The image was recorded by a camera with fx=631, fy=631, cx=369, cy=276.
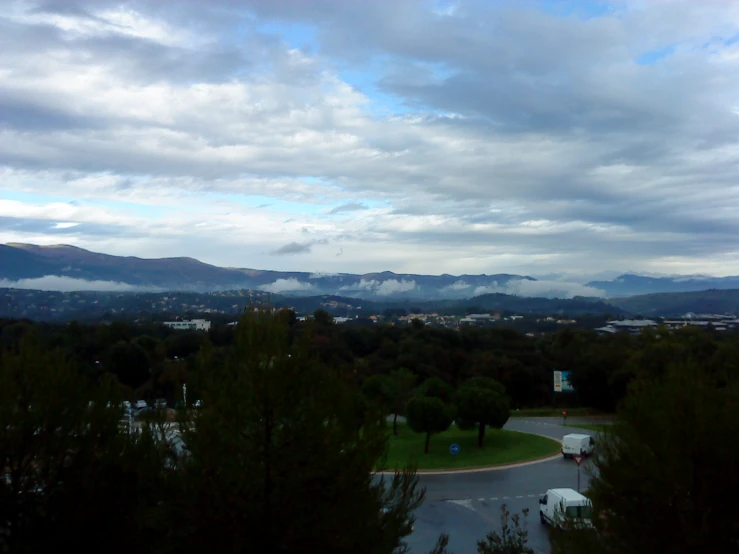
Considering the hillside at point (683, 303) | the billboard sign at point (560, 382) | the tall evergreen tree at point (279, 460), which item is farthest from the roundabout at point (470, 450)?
the hillside at point (683, 303)

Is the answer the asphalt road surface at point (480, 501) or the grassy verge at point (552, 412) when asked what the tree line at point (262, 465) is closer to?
the asphalt road surface at point (480, 501)

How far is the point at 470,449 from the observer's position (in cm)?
2506

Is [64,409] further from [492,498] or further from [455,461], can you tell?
[455,461]

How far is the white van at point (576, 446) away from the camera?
21.9 m

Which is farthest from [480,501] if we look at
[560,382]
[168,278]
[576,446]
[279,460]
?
[168,278]

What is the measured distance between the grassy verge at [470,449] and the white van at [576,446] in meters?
1.10

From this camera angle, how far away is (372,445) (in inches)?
236

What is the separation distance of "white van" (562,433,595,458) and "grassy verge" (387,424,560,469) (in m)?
1.10

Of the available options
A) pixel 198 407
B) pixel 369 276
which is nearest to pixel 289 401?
pixel 198 407

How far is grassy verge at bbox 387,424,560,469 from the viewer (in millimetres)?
22547

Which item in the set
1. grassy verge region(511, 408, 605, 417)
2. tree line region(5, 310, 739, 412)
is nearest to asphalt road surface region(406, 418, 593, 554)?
tree line region(5, 310, 739, 412)

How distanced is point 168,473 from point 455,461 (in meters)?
18.5

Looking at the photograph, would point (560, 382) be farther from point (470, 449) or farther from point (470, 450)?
point (470, 450)

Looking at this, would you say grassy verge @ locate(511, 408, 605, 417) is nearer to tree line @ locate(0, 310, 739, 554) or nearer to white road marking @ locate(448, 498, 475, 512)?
white road marking @ locate(448, 498, 475, 512)
